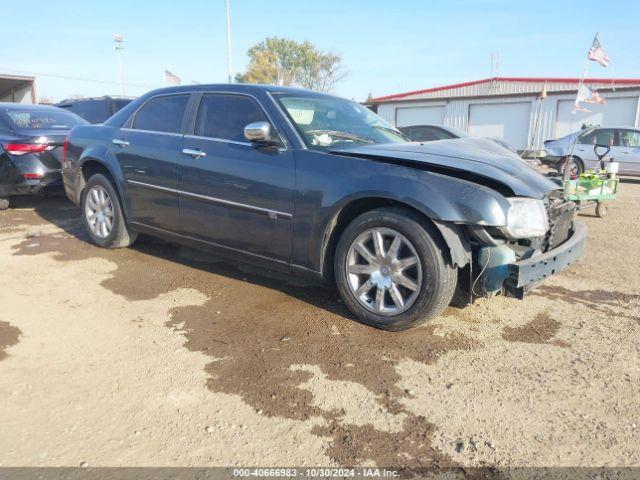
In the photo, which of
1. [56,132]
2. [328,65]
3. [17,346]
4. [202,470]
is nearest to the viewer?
[202,470]

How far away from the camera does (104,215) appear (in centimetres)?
529

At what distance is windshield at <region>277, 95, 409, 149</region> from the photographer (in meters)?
3.79

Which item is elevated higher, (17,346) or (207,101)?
(207,101)

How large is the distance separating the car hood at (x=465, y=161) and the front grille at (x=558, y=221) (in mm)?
130

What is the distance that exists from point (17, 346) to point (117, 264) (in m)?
1.80

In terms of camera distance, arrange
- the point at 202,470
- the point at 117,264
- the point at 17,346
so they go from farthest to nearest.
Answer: the point at 117,264
the point at 17,346
the point at 202,470

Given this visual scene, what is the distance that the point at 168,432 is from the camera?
2.30m

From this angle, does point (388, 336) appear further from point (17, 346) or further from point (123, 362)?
point (17, 346)

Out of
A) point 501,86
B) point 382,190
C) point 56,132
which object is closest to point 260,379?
point 382,190

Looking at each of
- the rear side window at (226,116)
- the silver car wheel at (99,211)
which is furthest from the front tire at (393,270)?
the silver car wheel at (99,211)

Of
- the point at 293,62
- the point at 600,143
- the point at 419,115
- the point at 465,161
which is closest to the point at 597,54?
the point at 600,143

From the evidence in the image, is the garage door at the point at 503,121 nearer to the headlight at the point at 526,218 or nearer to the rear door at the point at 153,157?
the rear door at the point at 153,157

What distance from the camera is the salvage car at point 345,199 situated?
310 cm

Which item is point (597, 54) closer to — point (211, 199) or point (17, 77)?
point (211, 199)
